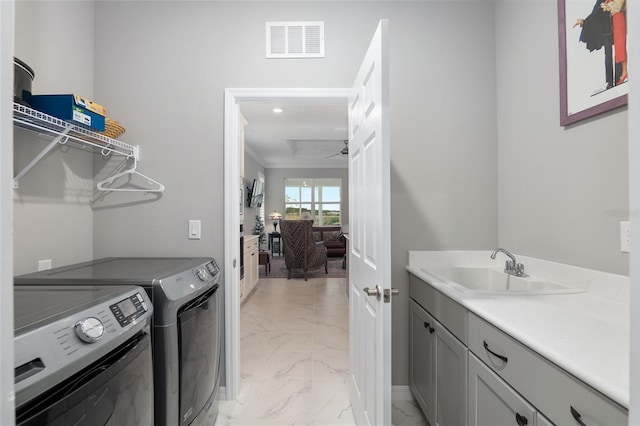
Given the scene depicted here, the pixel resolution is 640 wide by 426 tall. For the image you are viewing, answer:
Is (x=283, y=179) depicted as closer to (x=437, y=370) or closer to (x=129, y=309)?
(x=437, y=370)

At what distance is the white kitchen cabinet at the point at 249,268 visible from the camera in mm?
3987

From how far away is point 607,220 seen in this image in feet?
4.08

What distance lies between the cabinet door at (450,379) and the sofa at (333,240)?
5635 millimetres

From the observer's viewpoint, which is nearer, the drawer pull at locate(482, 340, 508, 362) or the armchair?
the drawer pull at locate(482, 340, 508, 362)

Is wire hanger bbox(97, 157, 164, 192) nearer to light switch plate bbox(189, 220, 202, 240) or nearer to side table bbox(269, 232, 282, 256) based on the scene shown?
light switch plate bbox(189, 220, 202, 240)

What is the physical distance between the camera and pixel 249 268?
173 inches

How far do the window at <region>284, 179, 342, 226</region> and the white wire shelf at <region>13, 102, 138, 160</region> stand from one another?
7.17 m

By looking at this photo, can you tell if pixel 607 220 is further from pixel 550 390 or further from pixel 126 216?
pixel 126 216

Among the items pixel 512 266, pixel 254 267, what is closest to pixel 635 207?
pixel 512 266

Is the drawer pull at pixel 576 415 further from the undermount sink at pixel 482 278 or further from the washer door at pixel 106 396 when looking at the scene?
the washer door at pixel 106 396

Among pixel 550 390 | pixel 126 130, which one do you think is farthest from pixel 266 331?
pixel 550 390

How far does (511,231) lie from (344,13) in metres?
1.80

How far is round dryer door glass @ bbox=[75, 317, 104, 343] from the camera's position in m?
0.77

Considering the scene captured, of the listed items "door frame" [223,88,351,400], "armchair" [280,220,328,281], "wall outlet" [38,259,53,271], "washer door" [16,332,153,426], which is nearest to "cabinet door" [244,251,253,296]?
"armchair" [280,220,328,281]
